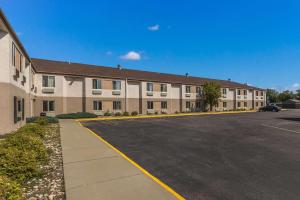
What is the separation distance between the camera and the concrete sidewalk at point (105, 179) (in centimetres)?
392

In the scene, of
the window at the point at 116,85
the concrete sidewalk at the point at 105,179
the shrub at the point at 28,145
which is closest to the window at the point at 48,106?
the window at the point at 116,85

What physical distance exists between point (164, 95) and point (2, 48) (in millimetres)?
26156

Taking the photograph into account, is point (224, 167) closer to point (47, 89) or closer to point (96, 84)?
point (96, 84)

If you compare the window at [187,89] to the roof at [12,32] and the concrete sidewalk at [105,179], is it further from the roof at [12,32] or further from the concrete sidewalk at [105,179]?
the concrete sidewalk at [105,179]

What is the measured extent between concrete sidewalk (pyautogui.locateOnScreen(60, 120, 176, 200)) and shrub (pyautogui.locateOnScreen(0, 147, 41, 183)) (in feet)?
3.11

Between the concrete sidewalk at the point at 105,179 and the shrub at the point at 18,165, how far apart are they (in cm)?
95

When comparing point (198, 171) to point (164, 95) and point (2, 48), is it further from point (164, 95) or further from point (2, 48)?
point (164, 95)

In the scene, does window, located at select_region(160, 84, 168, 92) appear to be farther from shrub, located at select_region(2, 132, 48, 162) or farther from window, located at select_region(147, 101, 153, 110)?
shrub, located at select_region(2, 132, 48, 162)

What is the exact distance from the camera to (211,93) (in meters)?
37.4

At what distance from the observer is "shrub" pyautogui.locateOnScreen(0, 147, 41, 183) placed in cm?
472

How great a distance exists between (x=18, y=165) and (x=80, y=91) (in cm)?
2256

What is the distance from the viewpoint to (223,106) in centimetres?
4306

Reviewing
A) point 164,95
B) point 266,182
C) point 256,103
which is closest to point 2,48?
point 266,182

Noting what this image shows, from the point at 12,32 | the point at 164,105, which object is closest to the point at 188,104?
the point at 164,105
